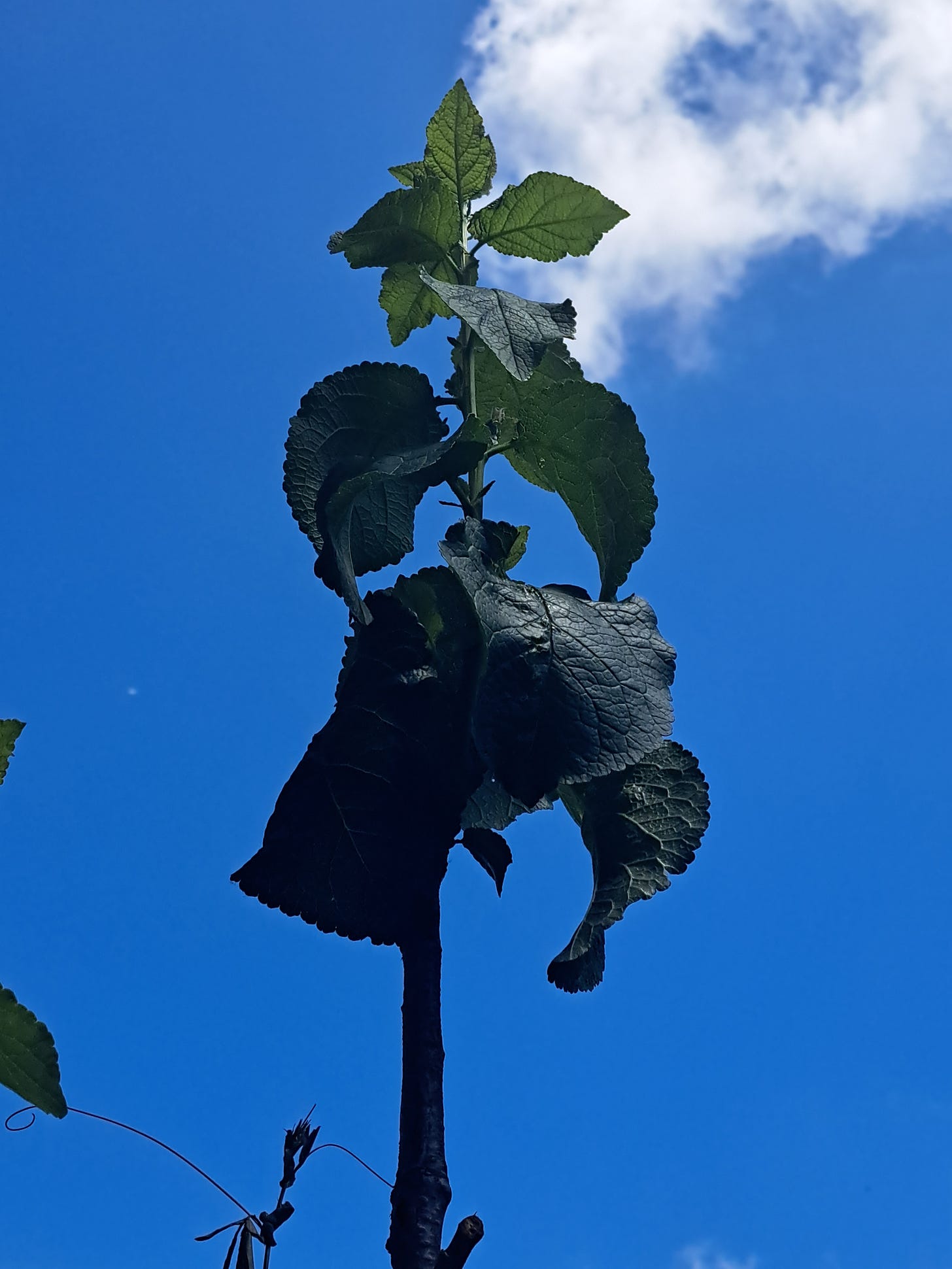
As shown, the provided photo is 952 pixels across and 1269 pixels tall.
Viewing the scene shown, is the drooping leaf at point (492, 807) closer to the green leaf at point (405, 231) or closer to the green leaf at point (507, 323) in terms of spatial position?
the green leaf at point (507, 323)

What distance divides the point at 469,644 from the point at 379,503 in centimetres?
17

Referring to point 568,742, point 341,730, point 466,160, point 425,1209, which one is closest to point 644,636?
point 568,742

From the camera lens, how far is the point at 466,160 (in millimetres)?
1246

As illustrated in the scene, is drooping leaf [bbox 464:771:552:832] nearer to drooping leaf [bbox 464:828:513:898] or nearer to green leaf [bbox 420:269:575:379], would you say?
drooping leaf [bbox 464:828:513:898]

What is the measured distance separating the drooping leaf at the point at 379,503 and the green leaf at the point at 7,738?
29 cm

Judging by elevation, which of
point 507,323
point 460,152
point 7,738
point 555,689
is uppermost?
point 460,152

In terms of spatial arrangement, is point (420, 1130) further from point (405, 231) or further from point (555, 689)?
point (405, 231)

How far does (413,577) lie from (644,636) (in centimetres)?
20

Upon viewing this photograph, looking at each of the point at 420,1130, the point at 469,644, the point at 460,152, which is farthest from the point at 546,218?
the point at 420,1130

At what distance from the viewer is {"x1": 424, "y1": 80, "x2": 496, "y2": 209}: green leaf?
1.24 metres

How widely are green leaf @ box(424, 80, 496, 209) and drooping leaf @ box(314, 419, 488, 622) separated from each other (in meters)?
0.31

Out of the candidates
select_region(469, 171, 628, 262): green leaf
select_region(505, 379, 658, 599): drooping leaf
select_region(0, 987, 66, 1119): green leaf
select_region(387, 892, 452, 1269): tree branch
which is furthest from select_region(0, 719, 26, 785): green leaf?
select_region(469, 171, 628, 262): green leaf

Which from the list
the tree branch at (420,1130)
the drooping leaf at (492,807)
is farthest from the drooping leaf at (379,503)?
the tree branch at (420,1130)

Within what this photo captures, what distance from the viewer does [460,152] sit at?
1.25 meters
